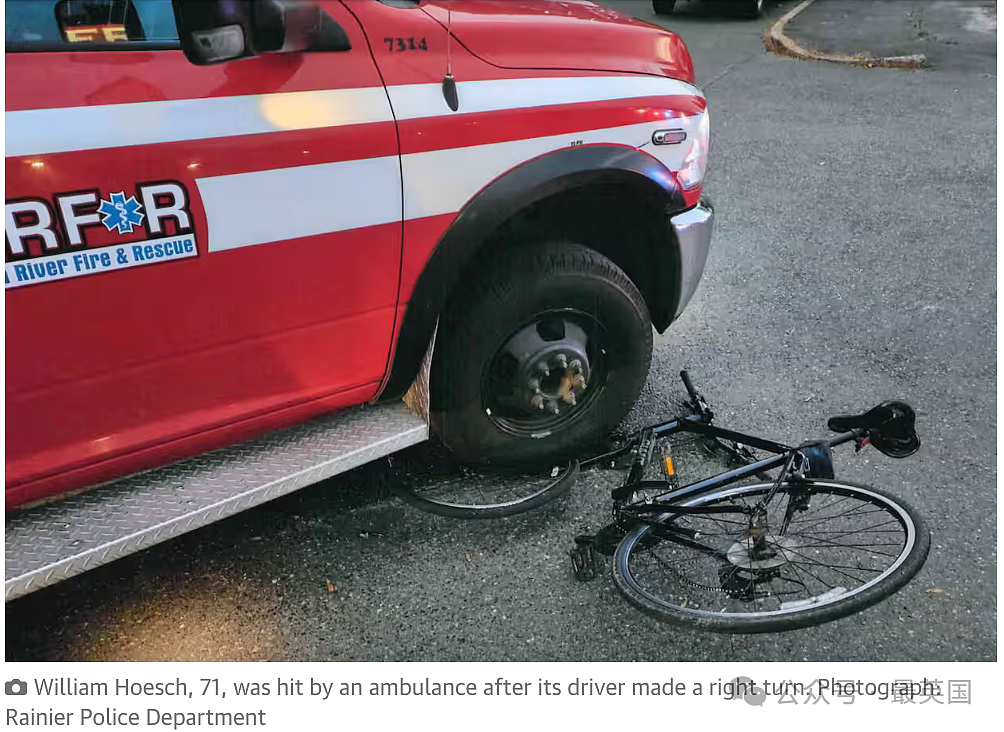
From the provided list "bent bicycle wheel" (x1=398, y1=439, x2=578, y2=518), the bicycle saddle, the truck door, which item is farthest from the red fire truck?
the bicycle saddle

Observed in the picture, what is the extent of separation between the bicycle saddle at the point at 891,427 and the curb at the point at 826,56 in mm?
8209

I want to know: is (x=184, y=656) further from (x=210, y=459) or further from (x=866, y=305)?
(x=866, y=305)

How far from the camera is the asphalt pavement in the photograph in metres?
2.41

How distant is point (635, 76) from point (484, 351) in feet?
3.50

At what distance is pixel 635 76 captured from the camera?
2.78 m

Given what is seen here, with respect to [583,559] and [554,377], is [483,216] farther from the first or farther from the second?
[583,559]

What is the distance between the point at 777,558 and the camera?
248 cm

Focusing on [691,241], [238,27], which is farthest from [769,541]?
[238,27]

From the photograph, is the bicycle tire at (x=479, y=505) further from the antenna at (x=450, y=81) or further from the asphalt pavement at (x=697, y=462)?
the antenna at (x=450, y=81)

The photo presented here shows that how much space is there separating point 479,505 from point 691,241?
1241mm

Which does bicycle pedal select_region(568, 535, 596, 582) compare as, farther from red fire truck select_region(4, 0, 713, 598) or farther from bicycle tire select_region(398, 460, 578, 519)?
red fire truck select_region(4, 0, 713, 598)
